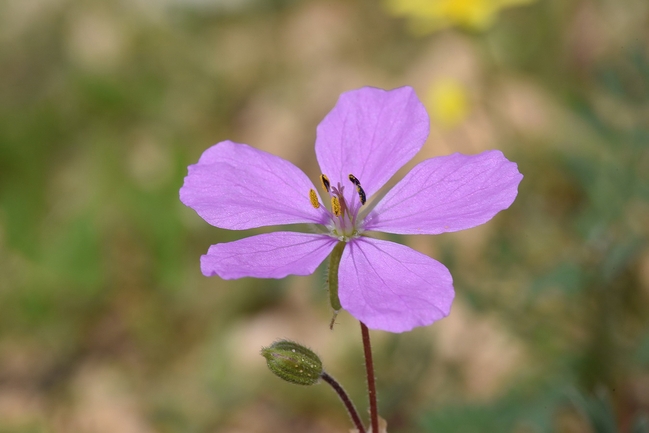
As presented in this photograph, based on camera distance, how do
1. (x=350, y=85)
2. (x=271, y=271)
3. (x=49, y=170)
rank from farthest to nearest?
1. (x=350, y=85)
2. (x=49, y=170)
3. (x=271, y=271)

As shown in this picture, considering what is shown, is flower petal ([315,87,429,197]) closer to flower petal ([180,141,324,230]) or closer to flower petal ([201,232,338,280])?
flower petal ([180,141,324,230])

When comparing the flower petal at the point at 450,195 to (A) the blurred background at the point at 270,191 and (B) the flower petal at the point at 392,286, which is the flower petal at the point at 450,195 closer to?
(B) the flower petal at the point at 392,286

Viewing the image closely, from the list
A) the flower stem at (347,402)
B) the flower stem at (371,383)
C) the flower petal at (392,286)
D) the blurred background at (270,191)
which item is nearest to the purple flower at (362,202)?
the flower petal at (392,286)

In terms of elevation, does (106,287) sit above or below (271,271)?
above

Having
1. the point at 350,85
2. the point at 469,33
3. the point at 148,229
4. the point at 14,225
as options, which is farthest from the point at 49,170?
the point at 469,33

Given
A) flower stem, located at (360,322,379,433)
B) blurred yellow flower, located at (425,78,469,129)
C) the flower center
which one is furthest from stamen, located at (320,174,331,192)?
blurred yellow flower, located at (425,78,469,129)

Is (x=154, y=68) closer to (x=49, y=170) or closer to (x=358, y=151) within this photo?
(x=49, y=170)
